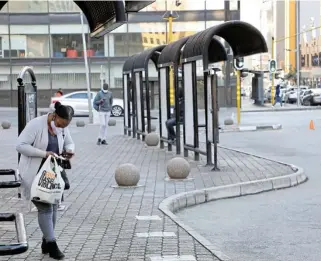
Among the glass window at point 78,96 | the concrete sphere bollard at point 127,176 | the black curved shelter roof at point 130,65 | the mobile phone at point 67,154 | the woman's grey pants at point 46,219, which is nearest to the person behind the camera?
the woman's grey pants at point 46,219

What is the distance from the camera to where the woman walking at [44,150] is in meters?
6.82

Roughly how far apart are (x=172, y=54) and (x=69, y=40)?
3271 cm

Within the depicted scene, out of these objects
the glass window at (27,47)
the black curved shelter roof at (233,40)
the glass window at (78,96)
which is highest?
the glass window at (27,47)

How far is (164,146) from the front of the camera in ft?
65.2

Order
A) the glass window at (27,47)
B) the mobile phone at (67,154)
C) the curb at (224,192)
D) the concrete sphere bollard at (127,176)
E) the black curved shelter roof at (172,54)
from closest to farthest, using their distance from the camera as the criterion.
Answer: the mobile phone at (67,154) < the curb at (224,192) < the concrete sphere bollard at (127,176) < the black curved shelter roof at (172,54) < the glass window at (27,47)

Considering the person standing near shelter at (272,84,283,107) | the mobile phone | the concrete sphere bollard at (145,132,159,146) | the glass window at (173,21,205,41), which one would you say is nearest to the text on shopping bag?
the mobile phone

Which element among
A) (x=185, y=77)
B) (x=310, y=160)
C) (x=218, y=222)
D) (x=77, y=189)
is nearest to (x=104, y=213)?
(x=218, y=222)

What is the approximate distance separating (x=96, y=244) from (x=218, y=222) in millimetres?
2491

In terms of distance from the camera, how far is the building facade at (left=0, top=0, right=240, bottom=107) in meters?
48.8

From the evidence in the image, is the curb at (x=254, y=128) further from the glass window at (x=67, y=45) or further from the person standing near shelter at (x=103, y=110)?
the glass window at (x=67, y=45)

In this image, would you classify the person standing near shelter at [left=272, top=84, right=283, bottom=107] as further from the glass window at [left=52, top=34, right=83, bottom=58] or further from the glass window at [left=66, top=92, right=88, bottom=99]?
the glass window at [left=66, top=92, right=88, bottom=99]

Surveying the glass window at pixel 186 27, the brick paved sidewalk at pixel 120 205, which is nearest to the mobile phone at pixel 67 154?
the brick paved sidewalk at pixel 120 205

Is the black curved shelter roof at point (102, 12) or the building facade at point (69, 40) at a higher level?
the building facade at point (69, 40)

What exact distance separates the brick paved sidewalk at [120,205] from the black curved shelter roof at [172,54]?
2.31 metres
